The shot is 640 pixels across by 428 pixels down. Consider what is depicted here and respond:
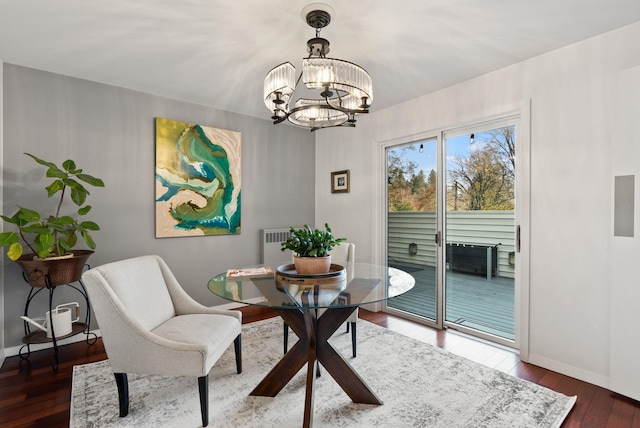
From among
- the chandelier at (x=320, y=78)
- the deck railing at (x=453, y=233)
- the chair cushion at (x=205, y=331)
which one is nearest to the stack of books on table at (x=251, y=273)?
the chair cushion at (x=205, y=331)

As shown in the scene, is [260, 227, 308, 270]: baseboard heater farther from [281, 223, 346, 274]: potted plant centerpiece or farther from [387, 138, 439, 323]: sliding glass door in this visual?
[281, 223, 346, 274]: potted plant centerpiece

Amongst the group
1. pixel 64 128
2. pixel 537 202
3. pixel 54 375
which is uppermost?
pixel 64 128

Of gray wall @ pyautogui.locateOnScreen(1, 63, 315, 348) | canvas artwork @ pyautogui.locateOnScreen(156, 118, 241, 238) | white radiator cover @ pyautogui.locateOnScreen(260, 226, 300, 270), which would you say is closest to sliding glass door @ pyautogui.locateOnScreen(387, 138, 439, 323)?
white radiator cover @ pyautogui.locateOnScreen(260, 226, 300, 270)

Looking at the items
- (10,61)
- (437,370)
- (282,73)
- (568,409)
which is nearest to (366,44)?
(282,73)

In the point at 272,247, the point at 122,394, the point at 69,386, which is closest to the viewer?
the point at 122,394

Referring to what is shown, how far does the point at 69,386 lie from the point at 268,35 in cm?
283

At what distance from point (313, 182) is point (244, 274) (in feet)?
8.40

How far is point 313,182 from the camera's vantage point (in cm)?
471

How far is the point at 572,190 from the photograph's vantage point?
2.34 metres

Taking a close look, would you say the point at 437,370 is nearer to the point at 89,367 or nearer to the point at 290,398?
the point at 290,398

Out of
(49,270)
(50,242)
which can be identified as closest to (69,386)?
(49,270)

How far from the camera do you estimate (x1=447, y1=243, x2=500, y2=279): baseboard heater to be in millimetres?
2975

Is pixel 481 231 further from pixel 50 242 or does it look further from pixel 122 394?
pixel 50 242

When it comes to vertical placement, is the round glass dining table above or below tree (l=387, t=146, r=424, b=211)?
below
